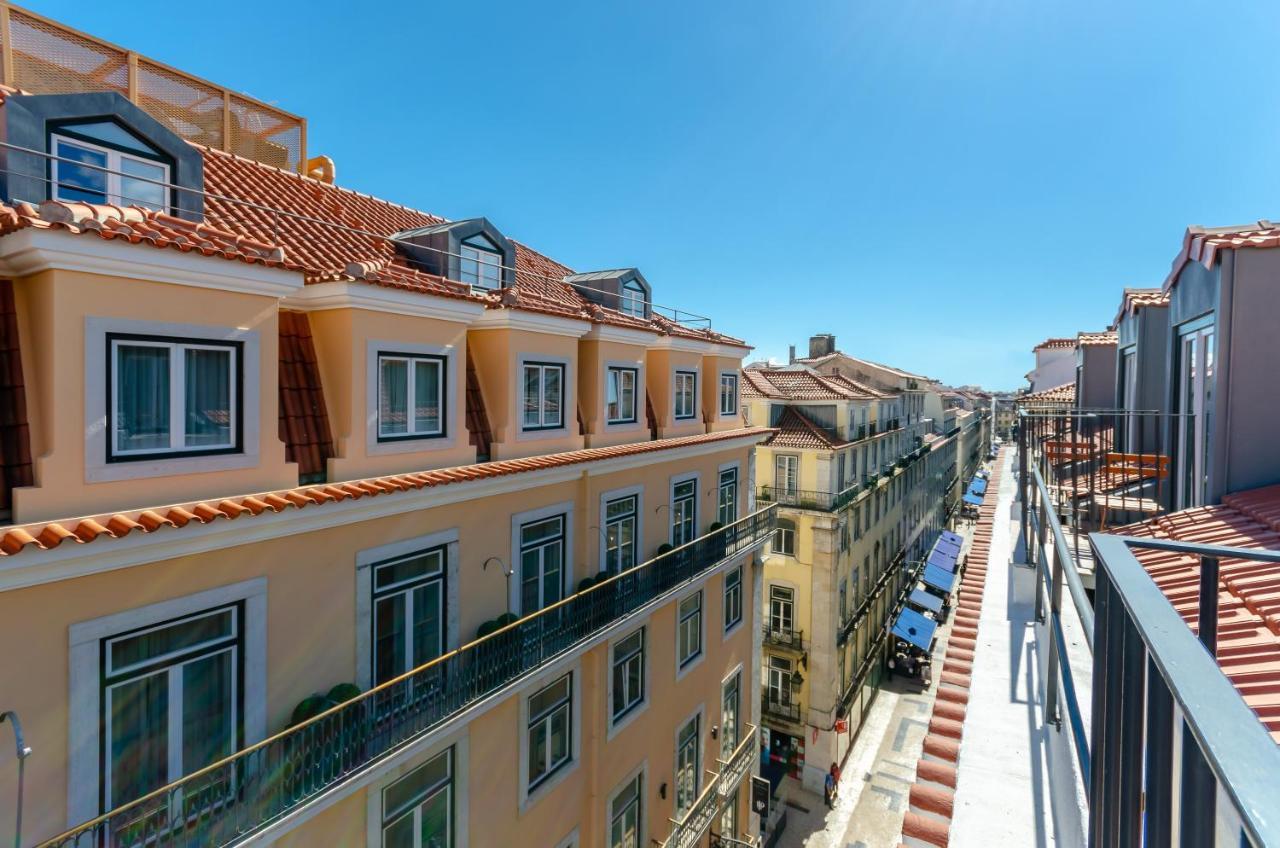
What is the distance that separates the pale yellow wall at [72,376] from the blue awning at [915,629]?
3463cm

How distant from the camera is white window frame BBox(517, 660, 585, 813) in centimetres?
1072

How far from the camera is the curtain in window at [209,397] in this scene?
6.59 m

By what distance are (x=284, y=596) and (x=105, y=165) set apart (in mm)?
5668

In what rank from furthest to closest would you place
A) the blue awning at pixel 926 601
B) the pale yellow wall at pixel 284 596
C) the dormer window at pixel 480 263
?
the blue awning at pixel 926 601 → the dormer window at pixel 480 263 → the pale yellow wall at pixel 284 596

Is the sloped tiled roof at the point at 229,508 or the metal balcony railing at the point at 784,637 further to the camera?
the metal balcony railing at the point at 784,637

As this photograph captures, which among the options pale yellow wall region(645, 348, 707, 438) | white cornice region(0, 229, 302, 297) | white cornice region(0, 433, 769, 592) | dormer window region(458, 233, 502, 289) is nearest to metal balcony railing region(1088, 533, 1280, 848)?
white cornice region(0, 433, 769, 592)

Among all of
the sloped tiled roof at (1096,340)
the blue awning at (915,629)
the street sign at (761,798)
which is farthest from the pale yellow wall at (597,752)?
the blue awning at (915,629)

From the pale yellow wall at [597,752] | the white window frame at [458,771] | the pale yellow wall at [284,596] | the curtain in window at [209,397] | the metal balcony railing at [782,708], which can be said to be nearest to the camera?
the pale yellow wall at [284,596]

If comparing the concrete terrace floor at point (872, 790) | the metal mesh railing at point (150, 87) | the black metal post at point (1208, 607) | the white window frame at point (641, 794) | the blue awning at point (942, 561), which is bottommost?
the concrete terrace floor at point (872, 790)

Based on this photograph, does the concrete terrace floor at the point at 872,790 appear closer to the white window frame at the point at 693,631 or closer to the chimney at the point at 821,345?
the white window frame at the point at 693,631

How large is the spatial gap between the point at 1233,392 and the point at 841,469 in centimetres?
2316

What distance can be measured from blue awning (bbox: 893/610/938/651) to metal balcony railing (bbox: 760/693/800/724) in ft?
29.6

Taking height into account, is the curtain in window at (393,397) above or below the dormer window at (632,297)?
below

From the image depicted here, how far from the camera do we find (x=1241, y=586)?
4039mm
